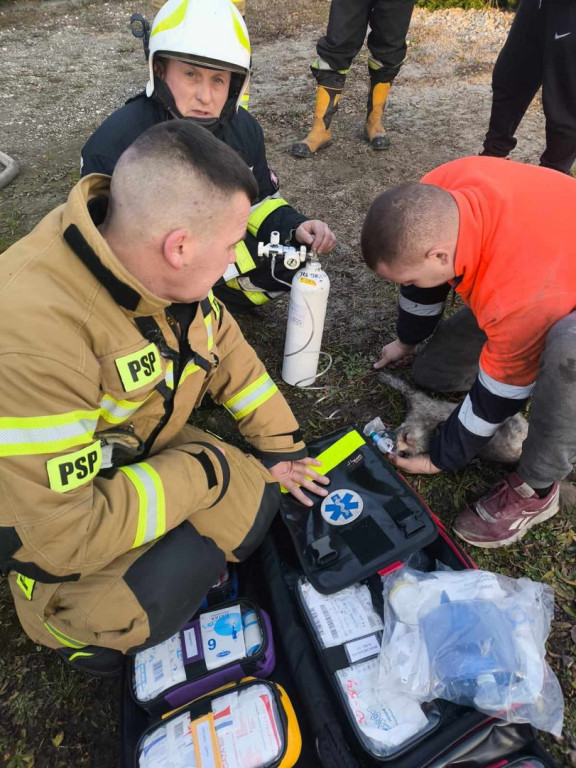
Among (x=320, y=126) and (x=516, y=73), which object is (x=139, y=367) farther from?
(x=320, y=126)

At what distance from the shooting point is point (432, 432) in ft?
8.89

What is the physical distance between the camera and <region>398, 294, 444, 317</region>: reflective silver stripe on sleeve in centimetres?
288

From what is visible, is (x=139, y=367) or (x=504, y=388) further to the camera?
(x=504, y=388)

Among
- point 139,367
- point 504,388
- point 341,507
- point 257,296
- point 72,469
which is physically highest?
point 139,367

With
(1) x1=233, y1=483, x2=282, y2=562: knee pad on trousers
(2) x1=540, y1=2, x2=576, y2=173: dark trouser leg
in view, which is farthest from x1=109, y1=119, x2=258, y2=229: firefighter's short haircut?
(2) x1=540, y1=2, x2=576, y2=173: dark trouser leg

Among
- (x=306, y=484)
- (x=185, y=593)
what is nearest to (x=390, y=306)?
(x=306, y=484)

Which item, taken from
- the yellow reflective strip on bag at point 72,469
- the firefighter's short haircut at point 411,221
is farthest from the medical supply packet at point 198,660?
the firefighter's short haircut at point 411,221

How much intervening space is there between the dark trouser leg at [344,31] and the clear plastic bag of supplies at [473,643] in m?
4.50

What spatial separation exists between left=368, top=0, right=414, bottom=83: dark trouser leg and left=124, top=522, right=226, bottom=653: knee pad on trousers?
4.69 meters

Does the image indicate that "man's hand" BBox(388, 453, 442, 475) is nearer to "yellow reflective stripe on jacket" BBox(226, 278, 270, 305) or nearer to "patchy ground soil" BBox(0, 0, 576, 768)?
"patchy ground soil" BBox(0, 0, 576, 768)

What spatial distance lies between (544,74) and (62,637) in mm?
4337

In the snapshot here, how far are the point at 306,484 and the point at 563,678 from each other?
4.24 feet

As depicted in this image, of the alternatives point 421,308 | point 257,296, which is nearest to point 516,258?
point 421,308

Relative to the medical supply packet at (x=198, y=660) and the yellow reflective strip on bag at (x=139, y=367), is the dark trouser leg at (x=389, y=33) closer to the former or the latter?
the yellow reflective strip on bag at (x=139, y=367)
